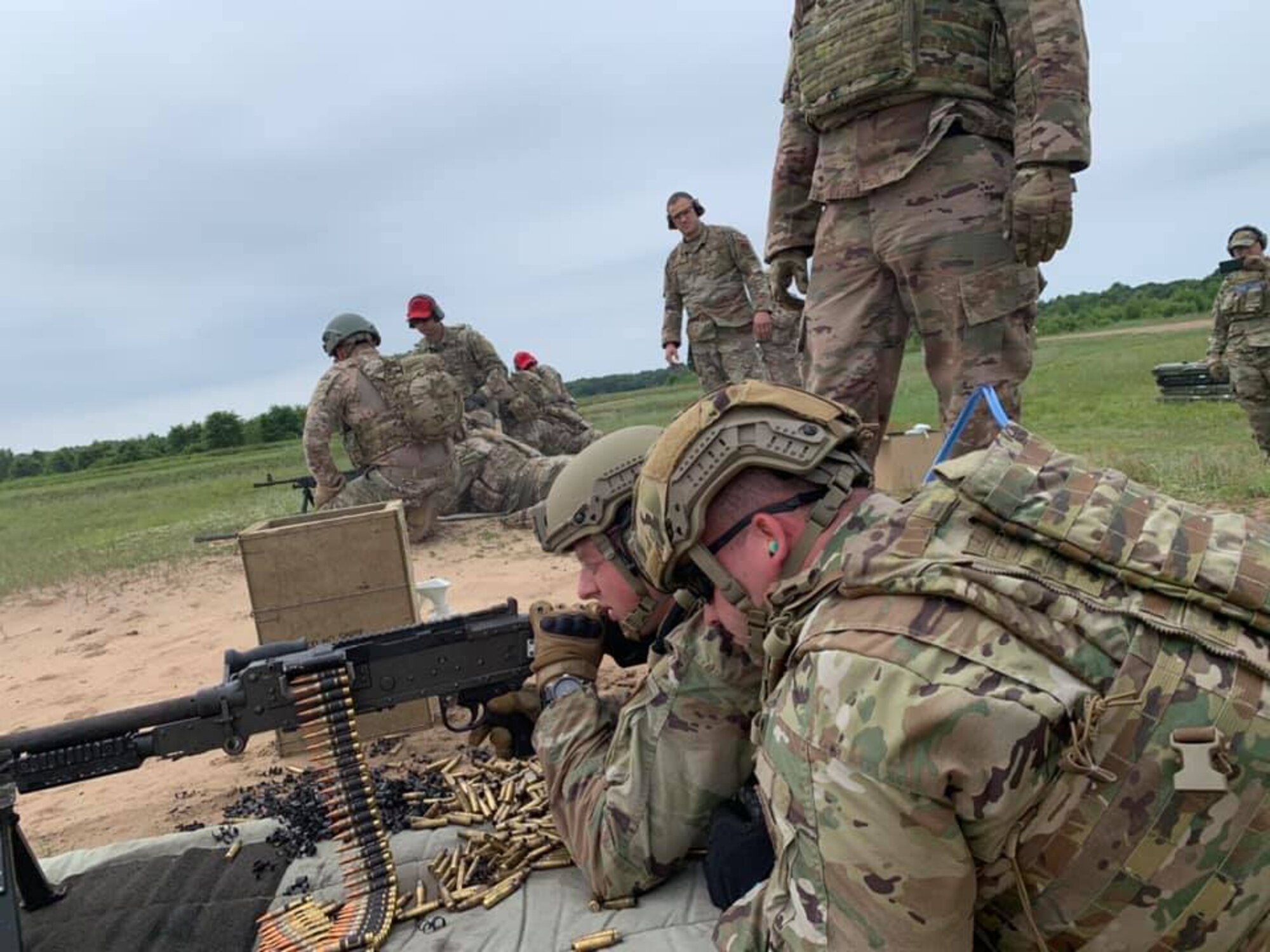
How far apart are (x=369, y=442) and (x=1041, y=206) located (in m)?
7.56

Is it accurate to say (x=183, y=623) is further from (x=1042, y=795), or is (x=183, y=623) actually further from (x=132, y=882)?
(x=1042, y=795)

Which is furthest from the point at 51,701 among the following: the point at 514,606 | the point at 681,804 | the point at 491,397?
the point at 491,397

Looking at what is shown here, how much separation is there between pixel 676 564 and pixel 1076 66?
104 inches

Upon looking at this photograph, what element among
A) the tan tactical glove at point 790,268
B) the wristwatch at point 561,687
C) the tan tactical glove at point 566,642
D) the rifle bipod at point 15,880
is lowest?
the rifle bipod at point 15,880

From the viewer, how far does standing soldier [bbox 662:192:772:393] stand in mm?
11344

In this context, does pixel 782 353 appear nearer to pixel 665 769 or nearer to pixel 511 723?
pixel 511 723

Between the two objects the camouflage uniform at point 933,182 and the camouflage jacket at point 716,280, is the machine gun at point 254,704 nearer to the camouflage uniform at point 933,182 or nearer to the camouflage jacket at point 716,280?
the camouflage uniform at point 933,182

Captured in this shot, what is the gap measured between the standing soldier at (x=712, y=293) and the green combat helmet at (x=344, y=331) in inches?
148

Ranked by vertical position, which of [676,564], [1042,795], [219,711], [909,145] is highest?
[909,145]

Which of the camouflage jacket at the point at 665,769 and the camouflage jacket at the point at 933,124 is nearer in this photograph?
the camouflage jacket at the point at 665,769

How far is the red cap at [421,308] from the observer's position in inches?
474

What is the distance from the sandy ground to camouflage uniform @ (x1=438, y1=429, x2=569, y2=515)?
53cm

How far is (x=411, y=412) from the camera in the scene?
9609 millimetres

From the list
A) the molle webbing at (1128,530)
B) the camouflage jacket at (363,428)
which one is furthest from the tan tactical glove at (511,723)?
the camouflage jacket at (363,428)
